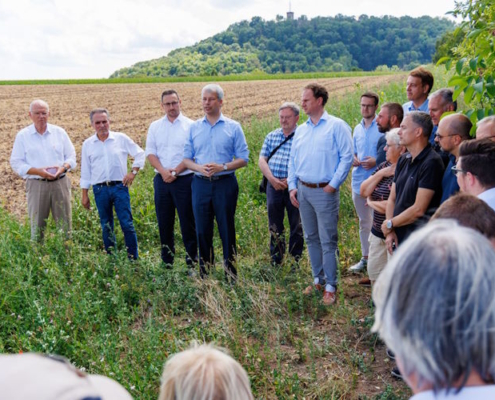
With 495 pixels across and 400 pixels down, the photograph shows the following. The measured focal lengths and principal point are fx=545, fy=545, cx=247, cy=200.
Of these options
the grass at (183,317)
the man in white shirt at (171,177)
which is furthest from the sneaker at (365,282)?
the man in white shirt at (171,177)

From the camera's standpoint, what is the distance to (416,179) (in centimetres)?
454

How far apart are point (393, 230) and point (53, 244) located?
437cm

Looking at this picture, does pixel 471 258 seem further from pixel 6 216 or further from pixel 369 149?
pixel 6 216

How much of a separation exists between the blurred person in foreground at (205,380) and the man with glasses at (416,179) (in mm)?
3060

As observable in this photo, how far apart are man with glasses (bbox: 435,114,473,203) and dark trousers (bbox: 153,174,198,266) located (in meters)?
3.29

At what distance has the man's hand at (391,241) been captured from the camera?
15.6 ft

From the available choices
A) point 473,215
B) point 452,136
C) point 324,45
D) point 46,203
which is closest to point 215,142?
point 46,203

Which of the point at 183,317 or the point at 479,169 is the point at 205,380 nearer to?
the point at 479,169

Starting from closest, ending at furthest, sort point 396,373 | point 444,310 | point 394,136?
point 444,310, point 396,373, point 394,136

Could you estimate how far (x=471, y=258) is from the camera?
1.43 metres

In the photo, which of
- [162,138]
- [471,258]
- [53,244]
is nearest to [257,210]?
[162,138]

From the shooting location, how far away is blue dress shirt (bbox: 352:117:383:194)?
6535 millimetres

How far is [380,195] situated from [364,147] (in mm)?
1505

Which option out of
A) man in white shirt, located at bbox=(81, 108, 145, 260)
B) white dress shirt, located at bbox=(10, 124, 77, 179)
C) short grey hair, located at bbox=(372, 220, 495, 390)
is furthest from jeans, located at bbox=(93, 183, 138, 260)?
short grey hair, located at bbox=(372, 220, 495, 390)
